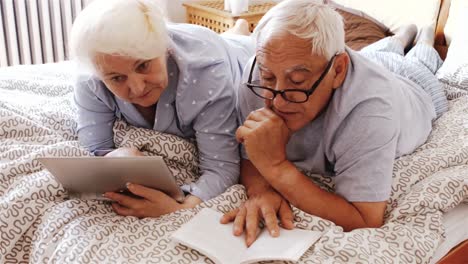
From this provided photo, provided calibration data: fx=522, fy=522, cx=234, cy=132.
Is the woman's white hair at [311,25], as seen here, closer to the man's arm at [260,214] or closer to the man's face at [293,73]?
the man's face at [293,73]

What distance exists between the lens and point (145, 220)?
1145 mm

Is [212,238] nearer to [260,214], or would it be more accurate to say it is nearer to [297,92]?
[260,214]

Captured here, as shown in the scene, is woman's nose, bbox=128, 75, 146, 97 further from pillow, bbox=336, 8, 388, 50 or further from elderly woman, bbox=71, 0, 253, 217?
pillow, bbox=336, 8, 388, 50

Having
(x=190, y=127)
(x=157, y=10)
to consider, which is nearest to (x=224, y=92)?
(x=190, y=127)

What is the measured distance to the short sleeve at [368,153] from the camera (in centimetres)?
110

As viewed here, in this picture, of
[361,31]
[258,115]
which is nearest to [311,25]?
[258,115]

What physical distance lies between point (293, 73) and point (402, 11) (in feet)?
4.04

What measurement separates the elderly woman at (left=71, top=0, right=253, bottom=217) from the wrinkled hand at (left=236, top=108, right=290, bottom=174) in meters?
0.14

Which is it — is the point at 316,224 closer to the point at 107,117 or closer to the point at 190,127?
the point at 190,127

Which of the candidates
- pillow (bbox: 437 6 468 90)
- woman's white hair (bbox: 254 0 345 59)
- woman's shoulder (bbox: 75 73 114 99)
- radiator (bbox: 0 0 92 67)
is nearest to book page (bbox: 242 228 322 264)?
woman's white hair (bbox: 254 0 345 59)

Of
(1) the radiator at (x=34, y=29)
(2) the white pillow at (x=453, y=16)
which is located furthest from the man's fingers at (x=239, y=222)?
(1) the radiator at (x=34, y=29)

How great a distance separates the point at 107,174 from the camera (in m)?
1.16

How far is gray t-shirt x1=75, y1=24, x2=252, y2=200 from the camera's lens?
129 centimetres

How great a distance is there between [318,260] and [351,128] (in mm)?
301
